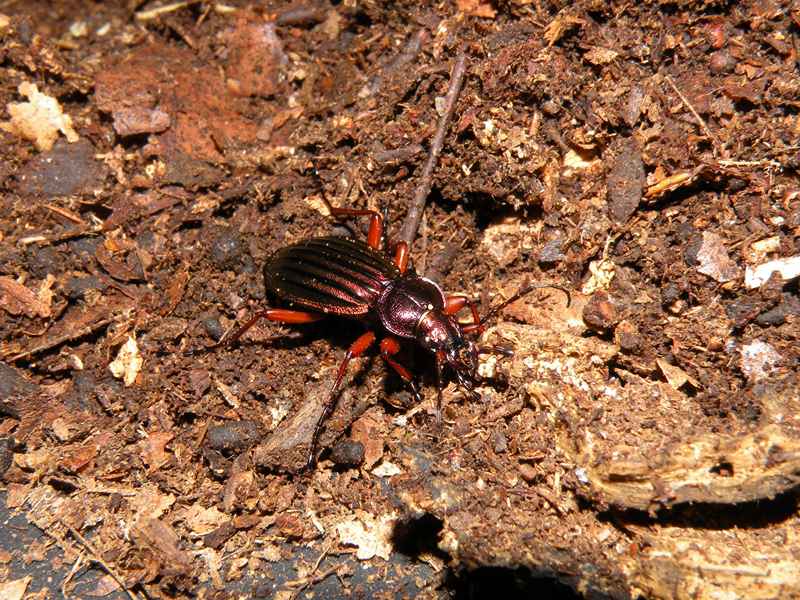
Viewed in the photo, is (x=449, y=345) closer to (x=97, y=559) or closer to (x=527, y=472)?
(x=527, y=472)

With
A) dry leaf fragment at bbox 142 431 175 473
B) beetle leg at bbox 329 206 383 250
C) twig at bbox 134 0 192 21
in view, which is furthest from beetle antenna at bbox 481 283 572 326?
twig at bbox 134 0 192 21

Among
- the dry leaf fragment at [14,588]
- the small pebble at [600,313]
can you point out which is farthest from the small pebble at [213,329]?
the small pebble at [600,313]

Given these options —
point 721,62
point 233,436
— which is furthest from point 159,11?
point 721,62

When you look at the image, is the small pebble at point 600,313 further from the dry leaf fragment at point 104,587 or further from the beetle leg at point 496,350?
the dry leaf fragment at point 104,587

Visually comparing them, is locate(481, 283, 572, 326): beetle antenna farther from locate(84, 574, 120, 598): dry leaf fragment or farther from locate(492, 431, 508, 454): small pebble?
locate(84, 574, 120, 598): dry leaf fragment

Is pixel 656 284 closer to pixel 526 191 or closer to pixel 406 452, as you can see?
pixel 526 191

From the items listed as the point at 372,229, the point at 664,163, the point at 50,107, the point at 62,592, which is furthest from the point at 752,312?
the point at 50,107
